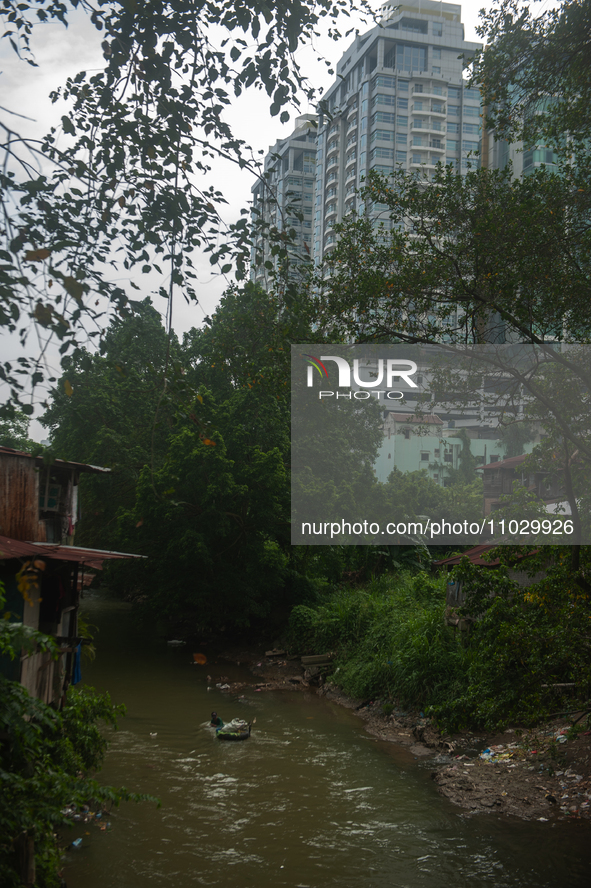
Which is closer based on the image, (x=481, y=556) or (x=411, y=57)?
(x=481, y=556)

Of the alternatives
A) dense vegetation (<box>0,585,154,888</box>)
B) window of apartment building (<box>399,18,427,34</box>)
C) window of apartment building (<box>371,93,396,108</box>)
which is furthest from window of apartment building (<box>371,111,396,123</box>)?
dense vegetation (<box>0,585,154,888</box>)

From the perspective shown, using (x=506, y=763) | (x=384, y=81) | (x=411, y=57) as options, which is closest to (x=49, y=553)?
(x=506, y=763)

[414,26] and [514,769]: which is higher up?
[414,26]

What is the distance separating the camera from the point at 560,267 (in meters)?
7.36

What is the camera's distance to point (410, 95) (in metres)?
45.8

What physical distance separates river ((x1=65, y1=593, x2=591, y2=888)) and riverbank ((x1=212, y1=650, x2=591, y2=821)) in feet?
0.90

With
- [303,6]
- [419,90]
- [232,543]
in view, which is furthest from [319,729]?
[419,90]

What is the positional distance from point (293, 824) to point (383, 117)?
4562cm

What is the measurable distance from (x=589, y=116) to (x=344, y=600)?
43.0 ft

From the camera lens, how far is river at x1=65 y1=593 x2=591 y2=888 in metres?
7.21

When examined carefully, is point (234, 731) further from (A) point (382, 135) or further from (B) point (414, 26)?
(B) point (414, 26)

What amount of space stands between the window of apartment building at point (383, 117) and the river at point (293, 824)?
41.9 metres

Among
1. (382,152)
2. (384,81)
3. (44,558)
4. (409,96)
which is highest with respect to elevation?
(384,81)

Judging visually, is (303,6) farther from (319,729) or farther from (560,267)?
(319,729)
